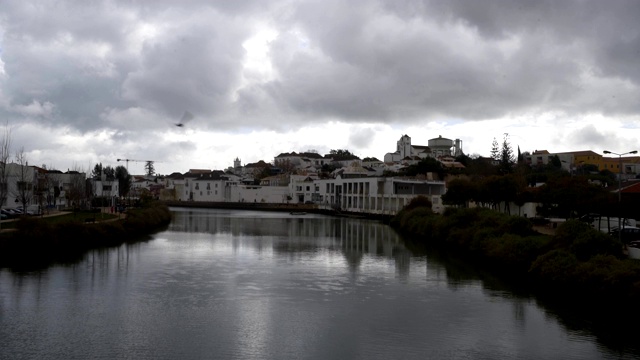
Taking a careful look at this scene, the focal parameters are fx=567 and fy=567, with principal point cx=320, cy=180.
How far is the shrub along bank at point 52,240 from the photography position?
19062mm

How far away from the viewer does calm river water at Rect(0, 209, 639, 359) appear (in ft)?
32.9

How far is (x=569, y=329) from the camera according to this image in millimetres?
11719

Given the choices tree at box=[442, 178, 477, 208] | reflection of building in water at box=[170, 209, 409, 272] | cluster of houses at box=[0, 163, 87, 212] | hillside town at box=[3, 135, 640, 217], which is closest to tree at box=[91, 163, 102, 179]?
hillside town at box=[3, 135, 640, 217]

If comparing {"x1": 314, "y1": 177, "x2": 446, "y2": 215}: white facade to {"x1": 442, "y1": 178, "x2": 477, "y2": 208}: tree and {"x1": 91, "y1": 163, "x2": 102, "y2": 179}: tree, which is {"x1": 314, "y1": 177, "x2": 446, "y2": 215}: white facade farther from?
{"x1": 91, "y1": 163, "x2": 102, "y2": 179}: tree

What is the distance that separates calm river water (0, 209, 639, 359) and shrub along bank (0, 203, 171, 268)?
1309 mm

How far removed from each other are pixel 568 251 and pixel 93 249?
17.9m

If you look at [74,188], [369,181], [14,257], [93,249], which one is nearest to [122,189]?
[74,188]

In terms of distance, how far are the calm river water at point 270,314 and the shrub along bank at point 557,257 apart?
1.52m

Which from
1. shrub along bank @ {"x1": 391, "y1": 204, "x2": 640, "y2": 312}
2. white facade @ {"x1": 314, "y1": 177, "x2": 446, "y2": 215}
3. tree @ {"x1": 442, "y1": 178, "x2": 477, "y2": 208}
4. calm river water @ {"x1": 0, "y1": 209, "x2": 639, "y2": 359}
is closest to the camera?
calm river water @ {"x1": 0, "y1": 209, "x2": 639, "y2": 359}

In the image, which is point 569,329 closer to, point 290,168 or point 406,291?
point 406,291

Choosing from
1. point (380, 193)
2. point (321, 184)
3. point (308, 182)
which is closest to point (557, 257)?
point (380, 193)

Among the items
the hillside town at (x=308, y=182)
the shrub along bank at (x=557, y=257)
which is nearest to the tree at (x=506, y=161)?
the hillside town at (x=308, y=182)

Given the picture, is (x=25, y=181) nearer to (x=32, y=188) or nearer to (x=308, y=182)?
(x=32, y=188)

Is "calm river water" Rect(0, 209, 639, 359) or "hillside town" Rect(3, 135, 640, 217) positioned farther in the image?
"hillside town" Rect(3, 135, 640, 217)
